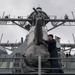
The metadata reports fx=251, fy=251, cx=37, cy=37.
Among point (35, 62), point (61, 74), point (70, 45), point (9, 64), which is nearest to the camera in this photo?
point (61, 74)

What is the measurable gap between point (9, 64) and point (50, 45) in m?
4.16

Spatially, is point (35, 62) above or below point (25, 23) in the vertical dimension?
below

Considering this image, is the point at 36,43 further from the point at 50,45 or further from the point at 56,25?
the point at 56,25

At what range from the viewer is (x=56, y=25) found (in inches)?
513

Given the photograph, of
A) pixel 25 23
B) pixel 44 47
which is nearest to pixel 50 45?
pixel 44 47

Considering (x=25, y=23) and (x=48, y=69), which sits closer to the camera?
(x=48, y=69)

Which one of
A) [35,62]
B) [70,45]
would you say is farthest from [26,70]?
[70,45]

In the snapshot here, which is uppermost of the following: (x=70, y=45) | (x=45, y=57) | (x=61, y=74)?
(x=70, y=45)

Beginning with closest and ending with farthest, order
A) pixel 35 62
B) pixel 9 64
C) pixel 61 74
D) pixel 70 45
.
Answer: pixel 61 74, pixel 35 62, pixel 9 64, pixel 70 45

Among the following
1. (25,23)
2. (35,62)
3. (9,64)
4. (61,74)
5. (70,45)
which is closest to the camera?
(61,74)

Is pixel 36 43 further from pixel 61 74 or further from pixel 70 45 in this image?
pixel 70 45

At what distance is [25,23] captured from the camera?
12.5m

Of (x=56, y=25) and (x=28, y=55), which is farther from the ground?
(x=56, y=25)

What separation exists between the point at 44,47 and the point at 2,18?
23.5 ft
